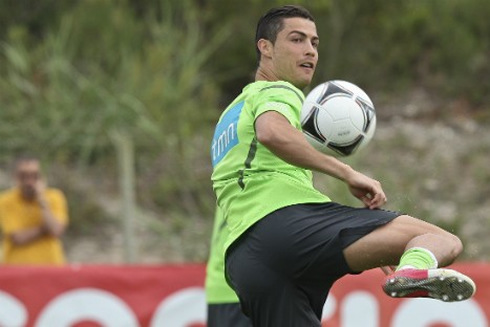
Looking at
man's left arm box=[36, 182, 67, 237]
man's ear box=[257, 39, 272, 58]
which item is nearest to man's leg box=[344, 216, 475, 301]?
man's ear box=[257, 39, 272, 58]

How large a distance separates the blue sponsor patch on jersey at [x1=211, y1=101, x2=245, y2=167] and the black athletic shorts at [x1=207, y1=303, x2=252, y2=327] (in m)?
2.03

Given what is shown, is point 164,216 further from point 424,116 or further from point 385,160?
point 424,116

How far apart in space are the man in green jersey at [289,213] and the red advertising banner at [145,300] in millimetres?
3889

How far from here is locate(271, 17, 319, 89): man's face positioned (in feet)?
21.3

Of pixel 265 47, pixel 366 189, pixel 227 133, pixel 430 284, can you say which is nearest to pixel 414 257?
pixel 430 284

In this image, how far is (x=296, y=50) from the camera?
650cm

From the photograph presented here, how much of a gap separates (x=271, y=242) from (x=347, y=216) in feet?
1.26

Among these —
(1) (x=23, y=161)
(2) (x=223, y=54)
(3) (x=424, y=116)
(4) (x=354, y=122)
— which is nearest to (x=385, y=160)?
(3) (x=424, y=116)

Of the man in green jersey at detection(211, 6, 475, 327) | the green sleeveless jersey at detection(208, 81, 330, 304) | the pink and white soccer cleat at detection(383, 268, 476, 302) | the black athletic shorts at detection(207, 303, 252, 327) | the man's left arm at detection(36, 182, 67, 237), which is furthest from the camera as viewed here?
the man's left arm at detection(36, 182, 67, 237)

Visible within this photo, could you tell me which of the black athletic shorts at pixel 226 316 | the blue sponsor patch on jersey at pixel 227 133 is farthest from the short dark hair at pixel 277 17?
the black athletic shorts at pixel 226 316

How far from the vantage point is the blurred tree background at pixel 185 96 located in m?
13.4

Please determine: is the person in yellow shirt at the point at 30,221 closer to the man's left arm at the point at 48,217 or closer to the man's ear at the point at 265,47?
the man's left arm at the point at 48,217

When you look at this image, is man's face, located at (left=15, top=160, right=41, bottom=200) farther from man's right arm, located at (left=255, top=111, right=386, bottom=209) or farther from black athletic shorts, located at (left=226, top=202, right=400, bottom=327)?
man's right arm, located at (left=255, top=111, right=386, bottom=209)

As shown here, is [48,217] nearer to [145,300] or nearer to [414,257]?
[145,300]
